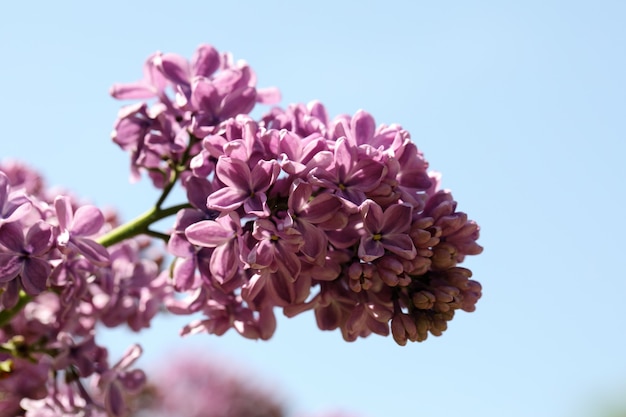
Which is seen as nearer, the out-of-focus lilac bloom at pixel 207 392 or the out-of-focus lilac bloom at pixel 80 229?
the out-of-focus lilac bloom at pixel 80 229

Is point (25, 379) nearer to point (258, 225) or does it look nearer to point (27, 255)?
point (27, 255)

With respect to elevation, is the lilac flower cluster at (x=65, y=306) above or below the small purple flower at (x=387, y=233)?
below

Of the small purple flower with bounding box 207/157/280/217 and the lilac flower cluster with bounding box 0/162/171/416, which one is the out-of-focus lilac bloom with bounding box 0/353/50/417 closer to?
the lilac flower cluster with bounding box 0/162/171/416

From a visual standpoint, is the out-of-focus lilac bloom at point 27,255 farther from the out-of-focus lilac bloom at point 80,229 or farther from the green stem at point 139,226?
the green stem at point 139,226

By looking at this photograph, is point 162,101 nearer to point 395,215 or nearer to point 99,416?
point 395,215

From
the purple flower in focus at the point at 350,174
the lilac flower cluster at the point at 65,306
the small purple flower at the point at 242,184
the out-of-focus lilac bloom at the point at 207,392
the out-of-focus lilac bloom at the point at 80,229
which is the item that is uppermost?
the purple flower in focus at the point at 350,174

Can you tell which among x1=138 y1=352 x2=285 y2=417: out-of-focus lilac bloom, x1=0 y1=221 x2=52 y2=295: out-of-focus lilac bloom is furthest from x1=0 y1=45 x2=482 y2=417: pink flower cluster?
x1=138 y1=352 x2=285 y2=417: out-of-focus lilac bloom

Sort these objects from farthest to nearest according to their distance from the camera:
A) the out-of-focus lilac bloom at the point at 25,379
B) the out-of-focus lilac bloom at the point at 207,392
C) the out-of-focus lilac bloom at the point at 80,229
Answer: the out-of-focus lilac bloom at the point at 207,392 < the out-of-focus lilac bloom at the point at 25,379 < the out-of-focus lilac bloom at the point at 80,229

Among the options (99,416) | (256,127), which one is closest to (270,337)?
(256,127)

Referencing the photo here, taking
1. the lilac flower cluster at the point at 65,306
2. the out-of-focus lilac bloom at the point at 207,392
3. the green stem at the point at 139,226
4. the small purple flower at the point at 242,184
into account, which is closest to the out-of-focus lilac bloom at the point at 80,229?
the lilac flower cluster at the point at 65,306

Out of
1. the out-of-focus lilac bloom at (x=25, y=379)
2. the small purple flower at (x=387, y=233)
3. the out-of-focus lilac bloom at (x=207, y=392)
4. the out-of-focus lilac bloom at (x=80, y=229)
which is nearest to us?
the small purple flower at (x=387, y=233)
